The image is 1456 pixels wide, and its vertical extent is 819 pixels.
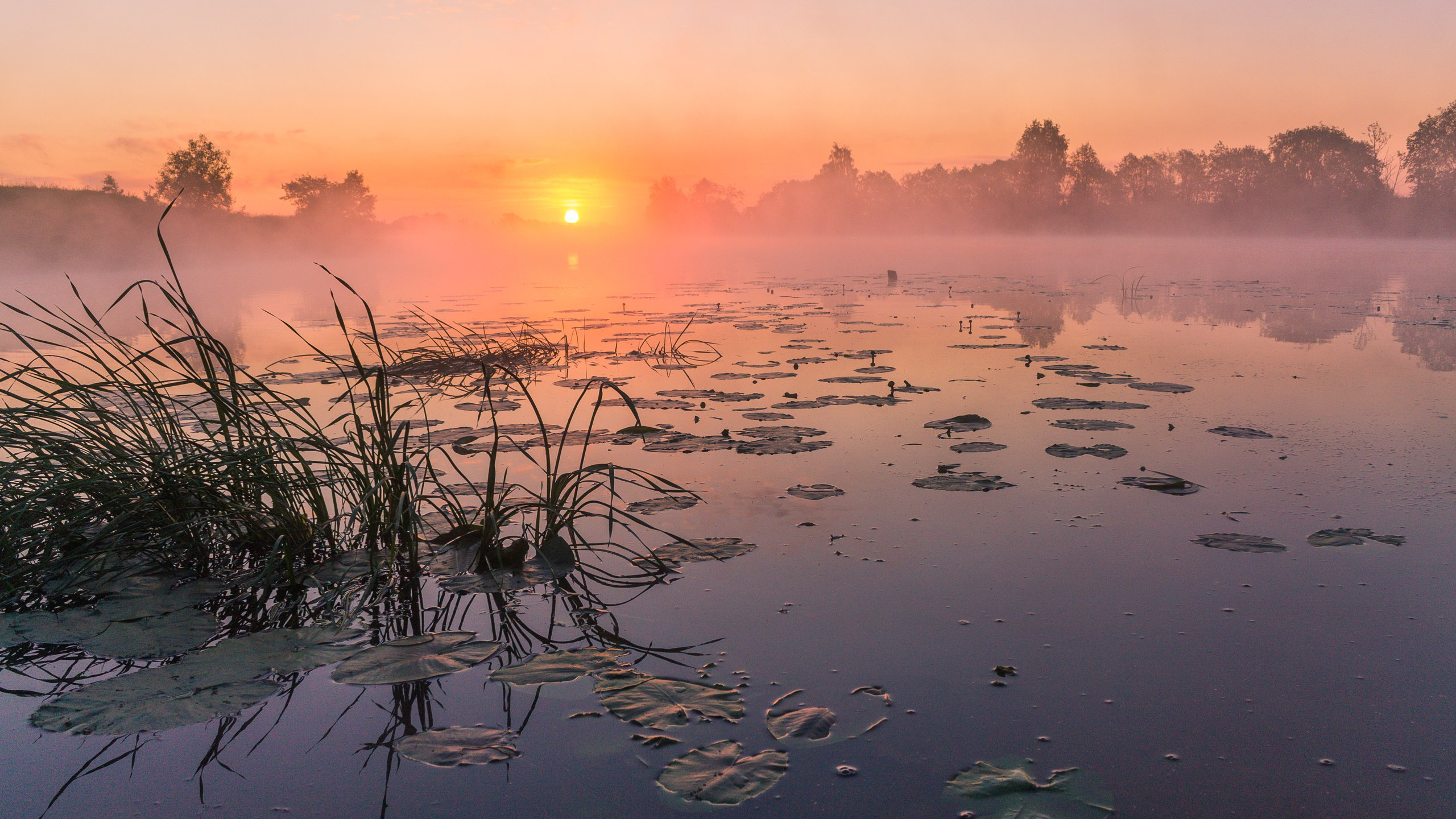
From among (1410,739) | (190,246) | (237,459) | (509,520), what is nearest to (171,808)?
(237,459)

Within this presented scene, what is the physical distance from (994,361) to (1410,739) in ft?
19.4

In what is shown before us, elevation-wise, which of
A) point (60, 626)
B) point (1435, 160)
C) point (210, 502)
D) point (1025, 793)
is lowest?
point (1025, 793)

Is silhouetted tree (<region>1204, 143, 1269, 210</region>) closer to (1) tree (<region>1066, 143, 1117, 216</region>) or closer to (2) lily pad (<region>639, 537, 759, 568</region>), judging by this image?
(1) tree (<region>1066, 143, 1117, 216</region>)

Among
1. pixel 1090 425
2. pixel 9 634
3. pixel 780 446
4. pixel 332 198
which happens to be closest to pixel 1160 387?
pixel 1090 425

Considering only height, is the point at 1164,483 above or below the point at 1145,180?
below

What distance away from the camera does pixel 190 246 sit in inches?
1780

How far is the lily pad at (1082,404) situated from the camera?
17.9ft

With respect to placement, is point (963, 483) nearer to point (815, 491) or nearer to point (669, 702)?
point (815, 491)

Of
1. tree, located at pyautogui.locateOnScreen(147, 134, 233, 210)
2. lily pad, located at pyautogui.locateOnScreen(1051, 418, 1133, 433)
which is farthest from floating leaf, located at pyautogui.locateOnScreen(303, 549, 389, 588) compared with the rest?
tree, located at pyautogui.locateOnScreen(147, 134, 233, 210)

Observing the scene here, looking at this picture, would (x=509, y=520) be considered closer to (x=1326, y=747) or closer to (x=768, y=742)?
(x=768, y=742)

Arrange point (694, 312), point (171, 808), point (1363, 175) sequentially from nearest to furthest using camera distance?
1. point (171, 808)
2. point (694, 312)
3. point (1363, 175)

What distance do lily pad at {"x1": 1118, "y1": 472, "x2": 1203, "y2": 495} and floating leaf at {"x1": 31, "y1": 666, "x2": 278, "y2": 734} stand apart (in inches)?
143

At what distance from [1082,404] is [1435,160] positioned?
68313 millimetres

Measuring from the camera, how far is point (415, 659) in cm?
225
